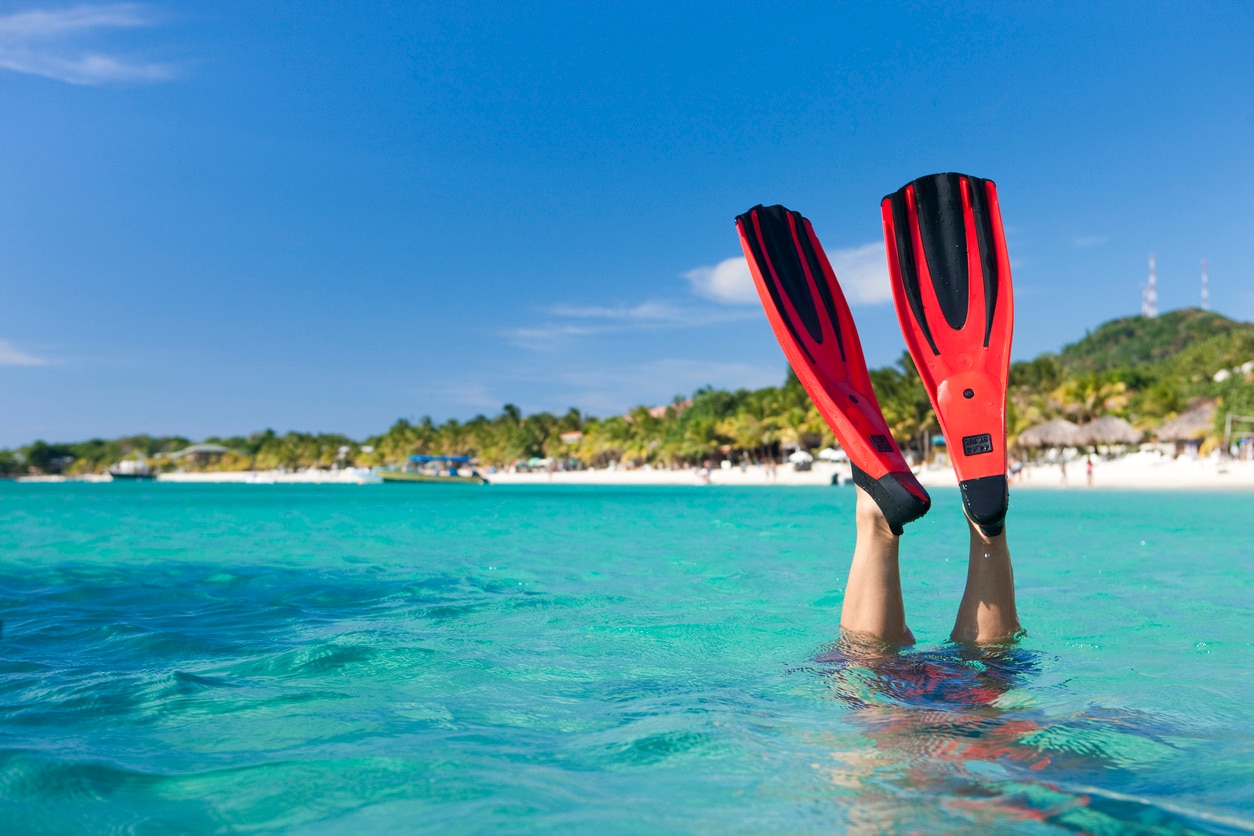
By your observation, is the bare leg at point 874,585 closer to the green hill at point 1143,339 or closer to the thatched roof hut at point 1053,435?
the thatched roof hut at point 1053,435

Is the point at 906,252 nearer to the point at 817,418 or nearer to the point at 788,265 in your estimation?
the point at 788,265

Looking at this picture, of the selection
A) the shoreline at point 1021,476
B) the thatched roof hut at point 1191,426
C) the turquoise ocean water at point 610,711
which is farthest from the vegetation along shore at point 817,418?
the turquoise ocean water at point 610,711

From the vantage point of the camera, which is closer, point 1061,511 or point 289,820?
point 289,820

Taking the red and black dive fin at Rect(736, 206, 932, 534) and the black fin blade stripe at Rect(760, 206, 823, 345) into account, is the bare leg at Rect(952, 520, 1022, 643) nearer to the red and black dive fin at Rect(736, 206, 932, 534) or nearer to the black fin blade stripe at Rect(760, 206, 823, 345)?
the red and black dive fin at Rect(736, 206, 932, 534)

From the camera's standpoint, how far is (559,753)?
2.95m

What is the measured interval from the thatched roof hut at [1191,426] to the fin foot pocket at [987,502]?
50705 millimetres

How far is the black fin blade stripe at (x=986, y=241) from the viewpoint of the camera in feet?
13.7

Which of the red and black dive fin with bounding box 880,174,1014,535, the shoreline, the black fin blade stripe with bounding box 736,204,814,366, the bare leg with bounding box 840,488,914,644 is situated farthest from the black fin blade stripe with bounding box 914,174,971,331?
the shoreline

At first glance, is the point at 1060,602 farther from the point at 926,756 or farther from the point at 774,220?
the point at 926,756

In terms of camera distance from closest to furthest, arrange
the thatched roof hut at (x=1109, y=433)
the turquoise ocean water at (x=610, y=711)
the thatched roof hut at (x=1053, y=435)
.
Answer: the turquoise ocean water at (x=610, y=711) < the thatched roof hut at (x=1109, y=433) < the thatched roof hut at (x=1053, y=435)

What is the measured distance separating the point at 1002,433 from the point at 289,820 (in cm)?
314

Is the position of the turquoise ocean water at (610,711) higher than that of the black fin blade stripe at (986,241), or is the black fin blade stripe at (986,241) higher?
the black fin blade stripe at (986,241)

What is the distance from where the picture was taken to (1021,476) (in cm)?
4584

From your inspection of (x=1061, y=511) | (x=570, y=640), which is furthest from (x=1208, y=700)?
(x=1061, y=511)
